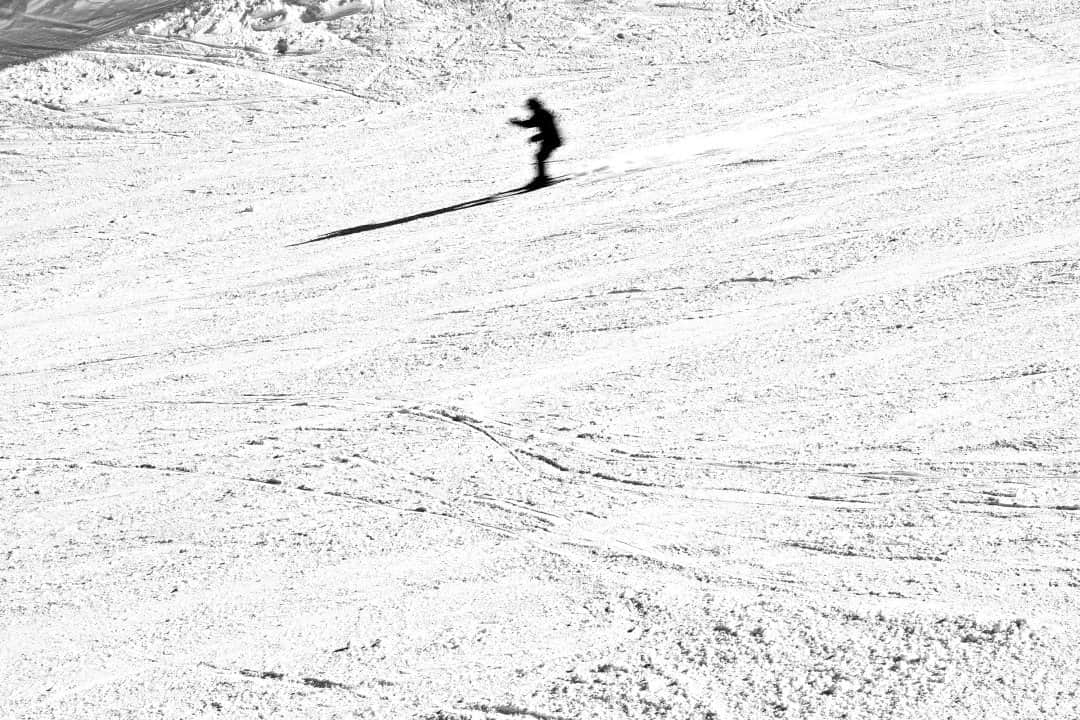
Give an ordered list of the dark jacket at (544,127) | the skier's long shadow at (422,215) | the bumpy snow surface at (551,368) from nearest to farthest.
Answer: the bumpy snow surface at (551,368)
the skier's long shadow at (422,215)
the dark jacket at (544,127)

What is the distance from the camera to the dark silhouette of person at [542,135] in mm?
8820

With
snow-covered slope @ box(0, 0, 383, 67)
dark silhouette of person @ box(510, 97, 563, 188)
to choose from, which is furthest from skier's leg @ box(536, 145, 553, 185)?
snow-covered slope @ box(0, 0, 383, 67)

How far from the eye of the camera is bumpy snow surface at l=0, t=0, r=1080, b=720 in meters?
4.28

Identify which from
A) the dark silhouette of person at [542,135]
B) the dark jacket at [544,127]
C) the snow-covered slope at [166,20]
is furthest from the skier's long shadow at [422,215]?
the snow-covered slope at [166,20]

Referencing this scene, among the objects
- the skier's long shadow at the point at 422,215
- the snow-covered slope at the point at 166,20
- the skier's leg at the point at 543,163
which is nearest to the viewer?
the skier's long shadow at the point at 422,215

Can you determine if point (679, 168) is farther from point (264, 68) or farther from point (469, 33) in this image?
point (264, 68)

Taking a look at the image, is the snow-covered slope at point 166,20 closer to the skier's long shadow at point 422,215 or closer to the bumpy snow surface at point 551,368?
the bumpy snow surface at point 551,368

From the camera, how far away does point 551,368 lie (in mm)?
6301

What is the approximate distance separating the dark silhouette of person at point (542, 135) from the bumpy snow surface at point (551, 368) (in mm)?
162

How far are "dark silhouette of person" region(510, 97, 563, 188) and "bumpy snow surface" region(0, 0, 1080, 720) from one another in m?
0.16

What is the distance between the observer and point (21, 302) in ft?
26.2

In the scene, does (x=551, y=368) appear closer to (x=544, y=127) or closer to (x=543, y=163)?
(x=543, y=163)

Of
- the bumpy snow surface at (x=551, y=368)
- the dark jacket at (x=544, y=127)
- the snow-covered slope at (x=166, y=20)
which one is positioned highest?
the snow-covered slope at (x=166, y=20)

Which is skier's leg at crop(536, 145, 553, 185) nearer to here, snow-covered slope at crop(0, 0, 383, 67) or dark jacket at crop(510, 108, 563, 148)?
dark jacket at crop(510, 108, 563, 148)
